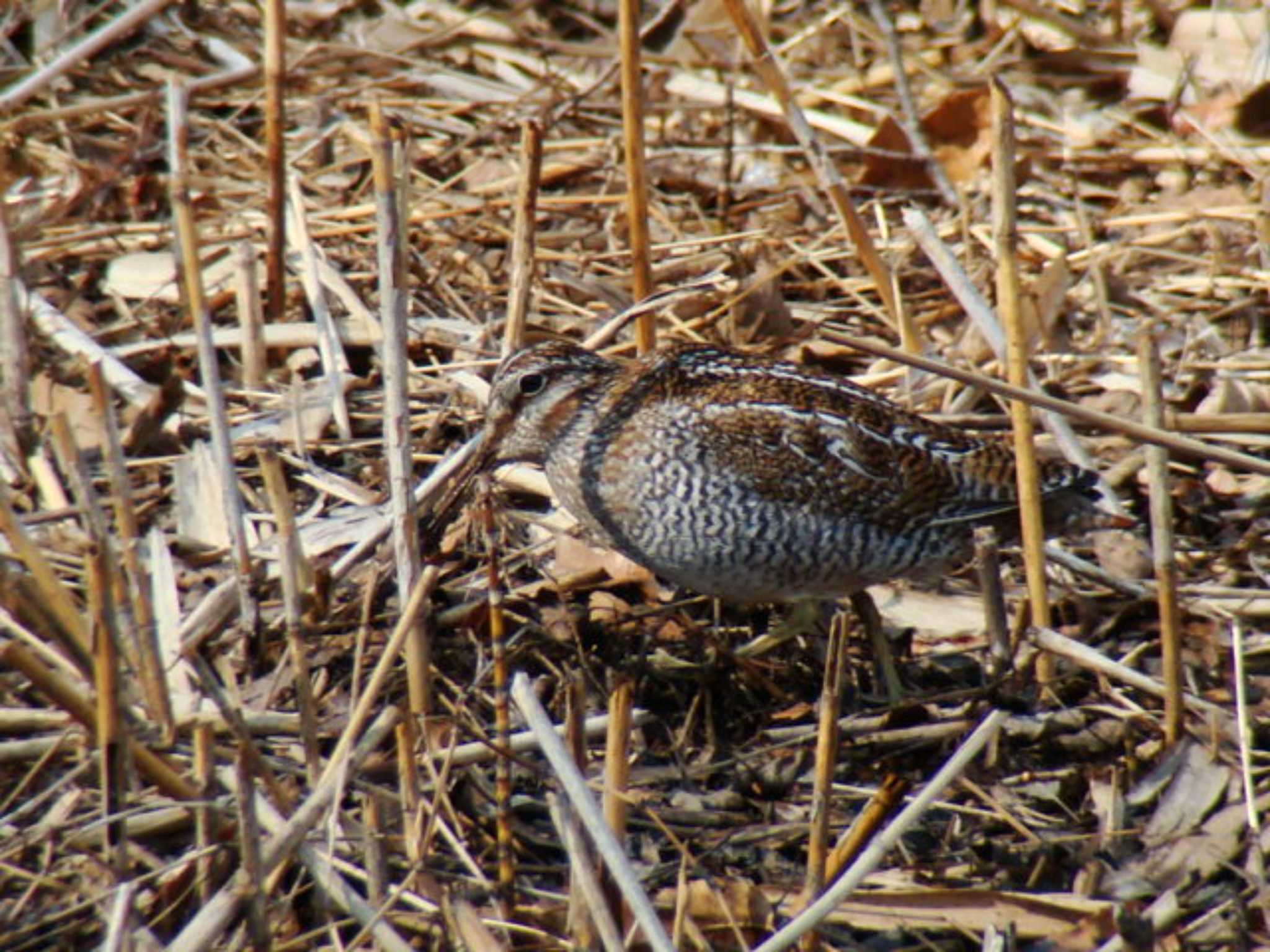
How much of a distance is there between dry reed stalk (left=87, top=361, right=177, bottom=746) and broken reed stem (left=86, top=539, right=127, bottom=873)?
30 cm

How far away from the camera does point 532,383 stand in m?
4.95

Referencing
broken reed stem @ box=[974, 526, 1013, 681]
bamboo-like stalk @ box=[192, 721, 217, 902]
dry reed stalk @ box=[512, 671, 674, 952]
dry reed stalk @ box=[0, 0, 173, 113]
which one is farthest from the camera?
dry reed stalk @ box=[0, 0, 173, 113]

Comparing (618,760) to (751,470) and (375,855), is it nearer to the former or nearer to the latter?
(375,855)

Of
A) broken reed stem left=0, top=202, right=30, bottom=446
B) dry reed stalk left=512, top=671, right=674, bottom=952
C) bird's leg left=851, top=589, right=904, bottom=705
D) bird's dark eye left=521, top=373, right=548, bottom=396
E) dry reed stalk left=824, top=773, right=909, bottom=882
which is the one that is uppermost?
broken reed stem left=0, top=202, right=30, bottom=446

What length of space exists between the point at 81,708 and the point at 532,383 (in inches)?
71.1

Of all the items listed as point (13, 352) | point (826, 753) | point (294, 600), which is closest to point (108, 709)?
point (294, 600)

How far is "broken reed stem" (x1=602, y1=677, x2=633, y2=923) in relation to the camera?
3.33 metres

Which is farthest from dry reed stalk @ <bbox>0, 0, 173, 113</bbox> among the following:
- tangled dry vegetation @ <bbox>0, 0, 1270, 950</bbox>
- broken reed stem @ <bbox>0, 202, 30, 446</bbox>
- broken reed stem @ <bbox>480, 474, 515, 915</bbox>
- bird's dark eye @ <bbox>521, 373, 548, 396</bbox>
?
broken reed stem @ <bbox>480, 474, 515, 915</bbox>

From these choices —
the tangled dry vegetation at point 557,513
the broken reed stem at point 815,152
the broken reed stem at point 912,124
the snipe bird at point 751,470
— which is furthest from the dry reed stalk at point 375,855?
the broken reed stem at point 912,124

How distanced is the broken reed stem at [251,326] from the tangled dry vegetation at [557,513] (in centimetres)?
4

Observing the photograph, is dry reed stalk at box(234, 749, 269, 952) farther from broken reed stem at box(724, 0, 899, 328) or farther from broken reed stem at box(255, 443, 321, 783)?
broken reed stem at box(724, 0, 899, 328)

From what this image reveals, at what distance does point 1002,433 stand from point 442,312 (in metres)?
2.05

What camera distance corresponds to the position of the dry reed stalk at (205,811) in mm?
3455

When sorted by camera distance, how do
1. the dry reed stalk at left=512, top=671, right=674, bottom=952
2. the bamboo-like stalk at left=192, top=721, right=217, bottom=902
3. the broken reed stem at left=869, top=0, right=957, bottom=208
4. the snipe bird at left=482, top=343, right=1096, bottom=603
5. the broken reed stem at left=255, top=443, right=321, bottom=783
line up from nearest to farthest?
the dry reed stalk at left=512, top=671, right=674, bottom=952 < the bamboo-like stalk at left=192, top=721, right=217, bottom=902 < the broken reed stem at left=255, top=443, right=321, bottom=783 < the snipe bird at left=482, top=343, right=1096, bottom=603 < the broken reed stem at left=869, top=0, right=957, bottom=208
